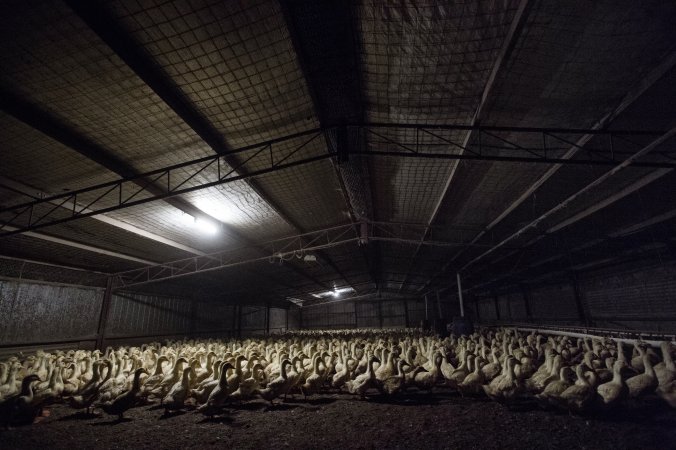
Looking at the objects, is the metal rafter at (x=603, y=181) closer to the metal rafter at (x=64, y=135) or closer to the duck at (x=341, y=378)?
the duck at (x=341, y=378)

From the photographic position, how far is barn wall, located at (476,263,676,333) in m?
13.1

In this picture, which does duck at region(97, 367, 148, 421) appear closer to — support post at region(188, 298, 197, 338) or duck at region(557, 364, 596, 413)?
duck at region(557, 364, 596, 413)

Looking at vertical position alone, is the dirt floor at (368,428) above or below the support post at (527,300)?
below

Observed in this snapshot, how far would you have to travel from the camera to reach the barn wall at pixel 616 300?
517 inches

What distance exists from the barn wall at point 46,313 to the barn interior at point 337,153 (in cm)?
11

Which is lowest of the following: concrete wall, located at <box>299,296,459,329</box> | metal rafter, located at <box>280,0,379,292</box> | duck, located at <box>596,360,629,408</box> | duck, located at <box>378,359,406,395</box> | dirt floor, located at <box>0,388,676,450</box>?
dirt floor, located at <box>0,388,676,450</box>

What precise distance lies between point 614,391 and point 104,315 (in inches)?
766

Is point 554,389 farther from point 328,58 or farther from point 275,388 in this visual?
point 328,58

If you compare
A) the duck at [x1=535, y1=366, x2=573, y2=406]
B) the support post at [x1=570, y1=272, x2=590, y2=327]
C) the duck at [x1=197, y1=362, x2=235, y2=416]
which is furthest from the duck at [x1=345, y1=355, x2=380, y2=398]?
the support post at [x1=570, y1=272, x2=590, y2=327]

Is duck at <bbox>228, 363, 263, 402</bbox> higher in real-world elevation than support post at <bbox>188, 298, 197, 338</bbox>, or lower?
lower

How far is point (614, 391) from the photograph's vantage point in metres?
5.19

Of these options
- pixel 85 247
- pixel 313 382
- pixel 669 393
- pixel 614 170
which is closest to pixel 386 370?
pixel 313 382

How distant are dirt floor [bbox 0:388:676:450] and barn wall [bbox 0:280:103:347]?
822cm

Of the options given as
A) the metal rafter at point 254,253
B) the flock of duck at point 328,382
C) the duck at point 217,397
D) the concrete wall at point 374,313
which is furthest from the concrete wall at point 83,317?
the concrete wall at point 374,313
